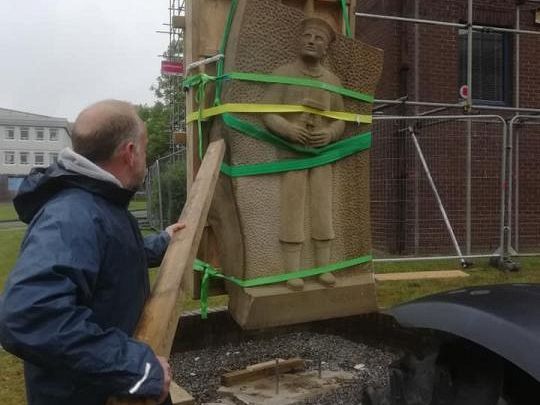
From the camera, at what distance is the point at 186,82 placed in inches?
127

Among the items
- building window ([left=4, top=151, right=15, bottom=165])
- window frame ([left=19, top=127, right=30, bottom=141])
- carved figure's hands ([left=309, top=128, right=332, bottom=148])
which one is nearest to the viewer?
carved figure's hands ([left=309, top=128, right=332, bottom=148])

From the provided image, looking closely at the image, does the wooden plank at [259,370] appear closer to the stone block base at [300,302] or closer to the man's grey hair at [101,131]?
the stone block base at [300,302]

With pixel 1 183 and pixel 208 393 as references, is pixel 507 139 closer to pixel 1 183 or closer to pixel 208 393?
pixel 208 393

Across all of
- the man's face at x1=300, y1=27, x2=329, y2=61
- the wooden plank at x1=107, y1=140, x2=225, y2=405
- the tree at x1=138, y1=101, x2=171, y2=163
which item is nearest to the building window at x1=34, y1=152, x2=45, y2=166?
the tree at x1=138, y1=101, x2=171, y2=163

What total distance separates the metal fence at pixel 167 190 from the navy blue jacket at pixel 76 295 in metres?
11.4

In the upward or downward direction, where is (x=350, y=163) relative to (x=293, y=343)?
upward

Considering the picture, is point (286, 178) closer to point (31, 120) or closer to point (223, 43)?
point (223, 43)

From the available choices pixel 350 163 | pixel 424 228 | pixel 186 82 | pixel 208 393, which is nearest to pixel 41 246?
pixel 186 82

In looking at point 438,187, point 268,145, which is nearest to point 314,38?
point 268,145

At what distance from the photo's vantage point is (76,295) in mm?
1709

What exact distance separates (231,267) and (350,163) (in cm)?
81

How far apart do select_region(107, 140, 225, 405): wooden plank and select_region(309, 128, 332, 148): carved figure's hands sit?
509 mm

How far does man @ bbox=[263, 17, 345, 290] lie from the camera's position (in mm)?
3045

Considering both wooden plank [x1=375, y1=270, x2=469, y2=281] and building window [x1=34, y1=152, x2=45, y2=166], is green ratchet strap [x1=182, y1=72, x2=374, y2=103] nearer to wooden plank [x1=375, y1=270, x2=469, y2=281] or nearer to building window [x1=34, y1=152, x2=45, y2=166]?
wooden plank [x1=375, y1=270, x2=469, y2=281]
